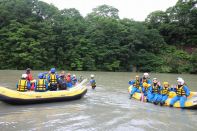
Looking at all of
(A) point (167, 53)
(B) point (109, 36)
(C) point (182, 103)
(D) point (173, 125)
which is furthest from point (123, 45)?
(D) point (173, 125)

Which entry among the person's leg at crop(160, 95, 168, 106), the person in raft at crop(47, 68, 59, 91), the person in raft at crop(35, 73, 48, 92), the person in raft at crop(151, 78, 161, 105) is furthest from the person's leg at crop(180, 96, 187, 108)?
the person in raft at crop(35, 73, 48, 92)

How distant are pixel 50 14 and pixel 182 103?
89.4 ft

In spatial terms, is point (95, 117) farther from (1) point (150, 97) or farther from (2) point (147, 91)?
(2) point (147, 91)

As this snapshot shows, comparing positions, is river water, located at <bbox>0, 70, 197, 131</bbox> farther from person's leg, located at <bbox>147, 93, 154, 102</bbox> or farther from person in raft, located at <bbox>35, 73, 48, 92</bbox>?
person in raft, located at <bbox>35, 73, 48, 92</bbox>

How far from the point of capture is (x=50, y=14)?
34.5 meters

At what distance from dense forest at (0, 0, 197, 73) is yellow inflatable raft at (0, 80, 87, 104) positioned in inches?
764

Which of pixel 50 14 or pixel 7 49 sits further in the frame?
pixel 50 14

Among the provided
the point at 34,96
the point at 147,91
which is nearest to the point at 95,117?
the point at 34,96

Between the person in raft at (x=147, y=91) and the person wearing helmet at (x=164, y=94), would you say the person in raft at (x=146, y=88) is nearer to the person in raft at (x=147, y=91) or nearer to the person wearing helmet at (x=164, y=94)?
the person in raft at (x=147, y=91)

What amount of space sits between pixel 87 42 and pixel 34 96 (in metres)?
24.0

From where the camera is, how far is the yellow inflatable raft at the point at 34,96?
9.36m

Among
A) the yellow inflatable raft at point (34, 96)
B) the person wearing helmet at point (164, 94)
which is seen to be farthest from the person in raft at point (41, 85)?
the person wearing helmet at point (164, 94)

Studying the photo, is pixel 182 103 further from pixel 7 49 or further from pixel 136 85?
pixel 7 49

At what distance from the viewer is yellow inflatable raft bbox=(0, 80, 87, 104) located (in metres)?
9.36
